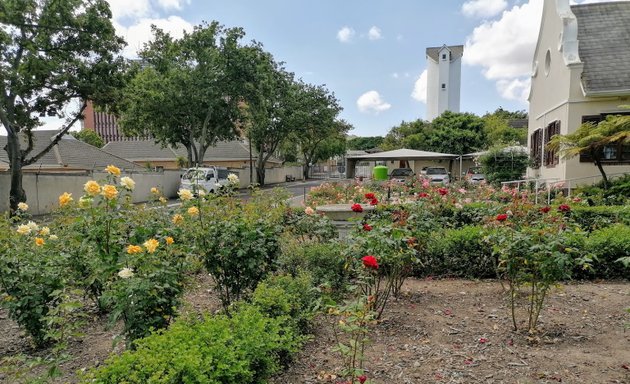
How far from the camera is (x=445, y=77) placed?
58844mm

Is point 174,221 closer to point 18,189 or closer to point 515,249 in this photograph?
point 515,249

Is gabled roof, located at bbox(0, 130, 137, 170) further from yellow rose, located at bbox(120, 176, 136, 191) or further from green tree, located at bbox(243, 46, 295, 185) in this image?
yellow rose, located at bbox(120, 176, 136, 191)

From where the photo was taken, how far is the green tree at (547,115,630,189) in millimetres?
9789

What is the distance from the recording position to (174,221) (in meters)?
3.31

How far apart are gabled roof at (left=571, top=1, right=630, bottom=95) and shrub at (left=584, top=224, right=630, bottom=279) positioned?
897 cm

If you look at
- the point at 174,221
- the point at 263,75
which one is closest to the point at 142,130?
the point at 263,75

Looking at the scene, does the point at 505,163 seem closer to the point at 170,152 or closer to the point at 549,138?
the point at 549,138

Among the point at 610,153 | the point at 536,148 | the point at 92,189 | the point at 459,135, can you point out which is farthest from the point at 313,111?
the point at 92,189

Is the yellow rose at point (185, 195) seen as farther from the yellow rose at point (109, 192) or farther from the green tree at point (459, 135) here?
the green tree at point (459, 135)

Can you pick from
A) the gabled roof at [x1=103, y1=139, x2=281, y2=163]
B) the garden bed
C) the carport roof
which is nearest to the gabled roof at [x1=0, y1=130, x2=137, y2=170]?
the gabled roof at [x1=103, y1=139, x2=281, y2=163]

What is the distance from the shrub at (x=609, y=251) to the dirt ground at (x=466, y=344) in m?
0.53

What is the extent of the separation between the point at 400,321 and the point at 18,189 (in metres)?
15.5

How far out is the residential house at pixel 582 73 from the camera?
12.0m

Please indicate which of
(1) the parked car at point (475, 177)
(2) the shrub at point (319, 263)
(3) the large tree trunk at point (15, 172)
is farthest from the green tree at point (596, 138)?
(3) the large tree trunk at point (15, 172)
